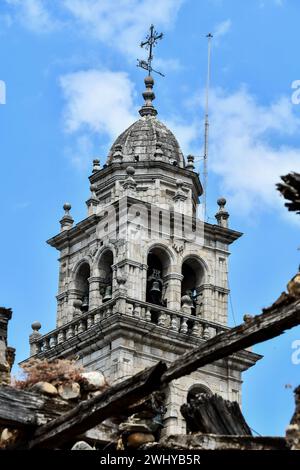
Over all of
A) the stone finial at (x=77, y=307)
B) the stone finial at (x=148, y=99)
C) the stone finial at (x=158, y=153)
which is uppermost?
the stone finial at (x=148, y=99)

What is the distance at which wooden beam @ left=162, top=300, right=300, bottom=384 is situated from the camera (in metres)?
15.0

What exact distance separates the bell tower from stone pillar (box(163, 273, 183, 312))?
4 centimetres

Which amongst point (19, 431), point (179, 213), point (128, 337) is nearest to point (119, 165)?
point (179, 213)

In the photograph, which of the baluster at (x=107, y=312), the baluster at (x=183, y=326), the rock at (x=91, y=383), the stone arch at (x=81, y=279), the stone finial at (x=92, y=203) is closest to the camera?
the rock at (x=91, y=383)

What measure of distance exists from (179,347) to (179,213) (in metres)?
5.87

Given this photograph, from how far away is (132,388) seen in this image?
16.1m

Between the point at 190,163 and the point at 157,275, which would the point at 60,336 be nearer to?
the point at 157,275

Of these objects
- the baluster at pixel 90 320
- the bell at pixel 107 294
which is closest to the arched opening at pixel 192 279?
the bell at pixel 107 294

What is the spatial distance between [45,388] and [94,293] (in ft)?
129

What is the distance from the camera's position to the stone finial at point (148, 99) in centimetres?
6431

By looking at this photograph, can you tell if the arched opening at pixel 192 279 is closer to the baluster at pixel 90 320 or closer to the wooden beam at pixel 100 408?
the baluster at pixel 90 320

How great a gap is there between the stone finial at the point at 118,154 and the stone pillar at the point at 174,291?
16.1 feet

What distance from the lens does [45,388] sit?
18531 millimetres

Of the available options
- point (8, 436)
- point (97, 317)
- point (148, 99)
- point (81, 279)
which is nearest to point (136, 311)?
point (97, 317)
